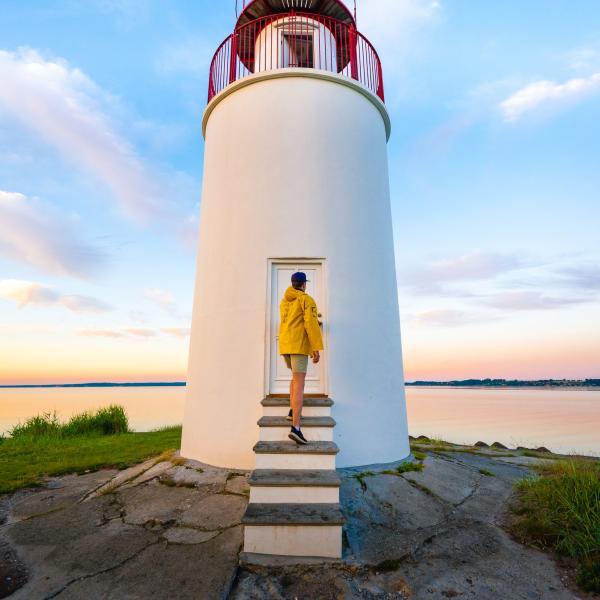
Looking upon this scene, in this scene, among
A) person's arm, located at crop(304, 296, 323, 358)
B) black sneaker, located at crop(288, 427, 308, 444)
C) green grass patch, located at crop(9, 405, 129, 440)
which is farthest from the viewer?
green grass patch, located at crop(9, 405, 129, 440)

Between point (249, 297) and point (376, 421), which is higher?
point (249, 297)

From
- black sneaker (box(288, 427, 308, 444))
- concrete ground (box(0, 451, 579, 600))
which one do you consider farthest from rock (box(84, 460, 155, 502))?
black sneaker (box(288, 427, 308, 444))

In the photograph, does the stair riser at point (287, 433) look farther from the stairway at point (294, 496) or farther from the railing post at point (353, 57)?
the railing post at point (353, 57)

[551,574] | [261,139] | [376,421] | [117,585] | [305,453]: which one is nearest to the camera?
[117,585]

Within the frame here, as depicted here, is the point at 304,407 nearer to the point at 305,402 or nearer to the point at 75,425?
the point at 305,402

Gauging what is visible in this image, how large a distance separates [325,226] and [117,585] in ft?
14.0

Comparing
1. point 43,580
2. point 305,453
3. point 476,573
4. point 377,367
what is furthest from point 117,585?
point 377,367

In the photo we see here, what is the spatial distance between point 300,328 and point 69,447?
6273mm

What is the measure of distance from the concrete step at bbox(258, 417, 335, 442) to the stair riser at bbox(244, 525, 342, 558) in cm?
89

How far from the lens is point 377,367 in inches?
193

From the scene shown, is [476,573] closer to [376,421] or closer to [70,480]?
[376,421]

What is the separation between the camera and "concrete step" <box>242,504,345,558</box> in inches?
110

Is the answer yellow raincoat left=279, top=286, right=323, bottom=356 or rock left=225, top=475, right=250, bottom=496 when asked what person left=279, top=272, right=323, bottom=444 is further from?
rock left=225, top=475, right=250, bottom=496

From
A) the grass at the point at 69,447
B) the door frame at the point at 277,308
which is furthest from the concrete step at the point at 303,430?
the grass at the point at 69,447
